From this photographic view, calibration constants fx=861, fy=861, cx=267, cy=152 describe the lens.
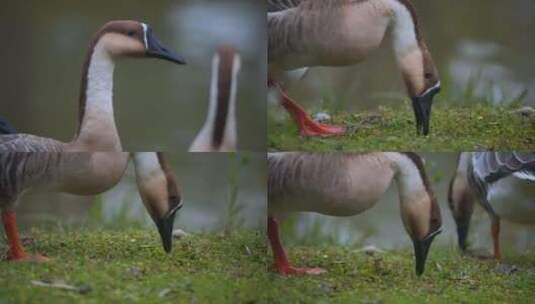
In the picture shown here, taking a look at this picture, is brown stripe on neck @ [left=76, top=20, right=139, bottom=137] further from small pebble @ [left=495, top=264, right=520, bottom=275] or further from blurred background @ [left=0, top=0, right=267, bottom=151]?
small pebble @ [left=495, top=264, right=520, bottom=275]

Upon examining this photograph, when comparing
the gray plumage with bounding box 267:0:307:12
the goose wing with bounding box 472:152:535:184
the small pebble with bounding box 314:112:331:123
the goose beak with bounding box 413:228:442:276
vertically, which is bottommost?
the goose beak with bounding box 413:228:442:276

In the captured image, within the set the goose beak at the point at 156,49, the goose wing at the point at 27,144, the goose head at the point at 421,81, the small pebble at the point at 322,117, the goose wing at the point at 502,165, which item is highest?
the goose beak at the point at 156,49

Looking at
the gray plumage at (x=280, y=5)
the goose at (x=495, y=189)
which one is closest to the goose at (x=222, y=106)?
the gray plumage at (x=280, y=5)

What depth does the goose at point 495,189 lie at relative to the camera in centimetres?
392

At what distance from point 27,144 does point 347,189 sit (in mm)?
1440

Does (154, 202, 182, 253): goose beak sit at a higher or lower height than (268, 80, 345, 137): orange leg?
lower

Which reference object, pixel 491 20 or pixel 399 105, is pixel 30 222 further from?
pixel 491 20

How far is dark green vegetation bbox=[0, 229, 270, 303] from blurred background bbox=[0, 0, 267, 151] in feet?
1.43

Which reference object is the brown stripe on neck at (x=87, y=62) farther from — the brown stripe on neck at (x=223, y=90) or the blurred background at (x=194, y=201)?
the brown stripe on neck at (x=223, y=90)

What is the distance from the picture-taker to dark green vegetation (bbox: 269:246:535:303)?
3816 mm

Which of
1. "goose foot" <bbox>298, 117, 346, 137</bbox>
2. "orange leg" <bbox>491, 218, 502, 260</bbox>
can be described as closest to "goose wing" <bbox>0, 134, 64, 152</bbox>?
"goose foot" <bbox>298, 117, 346, 137</bbox>

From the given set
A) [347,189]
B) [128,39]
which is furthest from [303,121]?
[128,39]

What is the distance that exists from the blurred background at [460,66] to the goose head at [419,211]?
0.36 metres

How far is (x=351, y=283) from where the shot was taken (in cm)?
385
